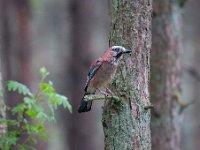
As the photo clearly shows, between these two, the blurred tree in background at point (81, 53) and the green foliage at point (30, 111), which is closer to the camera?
the green foliage at point (30, 111)

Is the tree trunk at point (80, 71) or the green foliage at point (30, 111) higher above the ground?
the tree trunk at point (80, 71)

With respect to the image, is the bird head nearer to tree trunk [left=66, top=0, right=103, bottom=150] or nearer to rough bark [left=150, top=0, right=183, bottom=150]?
rough bark [left=150, top=0, right=183, bottom=150]

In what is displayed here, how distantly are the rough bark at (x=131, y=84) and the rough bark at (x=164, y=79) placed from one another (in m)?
3.96

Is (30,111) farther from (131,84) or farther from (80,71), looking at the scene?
(80,71)

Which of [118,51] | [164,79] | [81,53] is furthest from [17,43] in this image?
[118,51]

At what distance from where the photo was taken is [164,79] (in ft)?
34.8

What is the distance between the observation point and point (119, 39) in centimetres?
665

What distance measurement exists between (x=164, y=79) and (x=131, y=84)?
4.12m

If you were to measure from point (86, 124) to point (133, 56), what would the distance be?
10547 mm

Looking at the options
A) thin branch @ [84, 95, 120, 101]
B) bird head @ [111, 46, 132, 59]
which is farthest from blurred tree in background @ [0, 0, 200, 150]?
thin branch @ [84, 95, 120, 101]

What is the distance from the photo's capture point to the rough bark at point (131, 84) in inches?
256

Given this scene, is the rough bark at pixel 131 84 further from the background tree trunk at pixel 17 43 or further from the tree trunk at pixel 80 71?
the background tree trunk at pixel 17 43

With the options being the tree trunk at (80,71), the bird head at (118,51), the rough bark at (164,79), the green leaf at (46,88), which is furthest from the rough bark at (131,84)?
the tree trunk at (80,71)

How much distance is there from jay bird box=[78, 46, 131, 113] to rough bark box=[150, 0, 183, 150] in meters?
3.66
